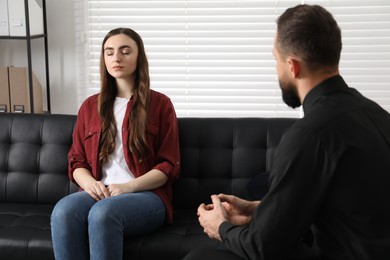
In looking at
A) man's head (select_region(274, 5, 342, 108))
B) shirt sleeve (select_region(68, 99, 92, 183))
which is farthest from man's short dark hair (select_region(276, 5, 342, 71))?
shirt sleeve (select_region(68, 99, 92, 183))

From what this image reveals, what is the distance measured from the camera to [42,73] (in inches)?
140

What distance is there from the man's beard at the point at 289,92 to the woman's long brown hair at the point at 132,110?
1035 millimetres

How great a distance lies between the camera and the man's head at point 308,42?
1.36 m

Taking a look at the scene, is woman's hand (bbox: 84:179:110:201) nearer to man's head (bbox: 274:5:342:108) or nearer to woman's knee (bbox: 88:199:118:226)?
woman's knee (bbox: 88:199:118:226)

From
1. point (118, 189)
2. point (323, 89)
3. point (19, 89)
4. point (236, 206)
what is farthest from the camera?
point (19, 89)

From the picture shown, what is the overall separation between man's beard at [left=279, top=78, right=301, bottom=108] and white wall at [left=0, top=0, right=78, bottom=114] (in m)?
2.28

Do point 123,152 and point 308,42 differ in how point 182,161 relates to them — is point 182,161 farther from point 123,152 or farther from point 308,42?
point 308,42

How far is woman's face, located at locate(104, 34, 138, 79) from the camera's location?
244 centimetres

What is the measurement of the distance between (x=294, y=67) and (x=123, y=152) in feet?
3.94

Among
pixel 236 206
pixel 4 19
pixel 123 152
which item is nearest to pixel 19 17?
pixel 4 19

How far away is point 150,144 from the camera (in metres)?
2.44

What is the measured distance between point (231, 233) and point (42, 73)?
2437 mm

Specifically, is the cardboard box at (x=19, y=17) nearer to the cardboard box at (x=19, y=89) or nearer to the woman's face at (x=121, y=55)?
the cardboard box at (x=19, y=89)

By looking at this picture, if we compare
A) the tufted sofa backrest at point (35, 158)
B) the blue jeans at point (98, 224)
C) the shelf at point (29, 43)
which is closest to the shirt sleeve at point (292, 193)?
the blue jeans at point (98, 224)
